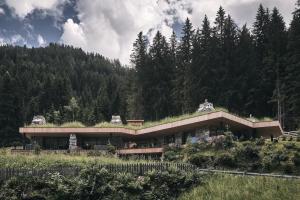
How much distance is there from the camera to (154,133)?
4681 cm

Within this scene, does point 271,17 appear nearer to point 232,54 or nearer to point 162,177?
point 232,54

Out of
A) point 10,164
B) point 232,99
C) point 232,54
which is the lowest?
point 10,164

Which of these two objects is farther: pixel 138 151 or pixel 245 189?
pixel 138 151

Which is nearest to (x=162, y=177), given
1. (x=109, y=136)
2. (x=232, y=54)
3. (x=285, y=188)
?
(x=285, y=188)

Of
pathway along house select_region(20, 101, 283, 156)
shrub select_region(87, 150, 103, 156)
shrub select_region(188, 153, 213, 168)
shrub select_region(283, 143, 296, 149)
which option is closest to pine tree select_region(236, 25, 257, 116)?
pathway along house select_region(20, 101, 283, 156)

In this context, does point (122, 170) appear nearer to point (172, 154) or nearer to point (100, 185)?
point (100, 185)

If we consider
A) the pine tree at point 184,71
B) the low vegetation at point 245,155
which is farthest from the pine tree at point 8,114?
the low vegetation at point 245,155

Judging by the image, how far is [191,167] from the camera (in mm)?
30547

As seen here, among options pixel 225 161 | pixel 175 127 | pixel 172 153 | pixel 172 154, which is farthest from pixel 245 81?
pixel 225 161

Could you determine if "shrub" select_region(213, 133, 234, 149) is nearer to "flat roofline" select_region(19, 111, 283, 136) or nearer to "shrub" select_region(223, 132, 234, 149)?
"shrub" select_region(223, 132, 234, 149)

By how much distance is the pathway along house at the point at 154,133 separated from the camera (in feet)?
135

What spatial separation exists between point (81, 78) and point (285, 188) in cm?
13705

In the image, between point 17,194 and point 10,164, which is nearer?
point 17,194

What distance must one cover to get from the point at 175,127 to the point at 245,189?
17.1 metres
